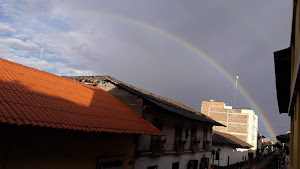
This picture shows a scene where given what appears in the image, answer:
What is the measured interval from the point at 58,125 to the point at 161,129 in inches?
375

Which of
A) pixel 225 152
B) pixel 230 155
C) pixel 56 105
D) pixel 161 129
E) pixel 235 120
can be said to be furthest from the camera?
pixel 235 120

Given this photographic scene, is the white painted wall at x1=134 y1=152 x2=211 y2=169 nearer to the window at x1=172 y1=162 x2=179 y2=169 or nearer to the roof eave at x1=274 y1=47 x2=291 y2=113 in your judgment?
the window at x1=172 y1=162 x2=179 y2=169

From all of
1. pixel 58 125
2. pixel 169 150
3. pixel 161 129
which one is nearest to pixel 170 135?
pixel 169 150

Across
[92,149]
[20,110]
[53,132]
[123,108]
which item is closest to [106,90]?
[123,108]

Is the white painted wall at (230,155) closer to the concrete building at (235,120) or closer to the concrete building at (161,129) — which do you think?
the concrete building at (161,129)

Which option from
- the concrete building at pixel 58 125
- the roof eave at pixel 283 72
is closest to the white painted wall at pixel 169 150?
the concrete building at pixel 58 125

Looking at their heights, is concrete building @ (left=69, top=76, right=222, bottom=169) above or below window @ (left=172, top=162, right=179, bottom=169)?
above

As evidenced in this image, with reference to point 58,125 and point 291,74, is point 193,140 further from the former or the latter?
point 58,125

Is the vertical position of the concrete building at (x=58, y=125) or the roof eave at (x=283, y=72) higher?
the roof eave at (x=283, y=72)

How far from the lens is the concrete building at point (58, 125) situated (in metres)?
7.15

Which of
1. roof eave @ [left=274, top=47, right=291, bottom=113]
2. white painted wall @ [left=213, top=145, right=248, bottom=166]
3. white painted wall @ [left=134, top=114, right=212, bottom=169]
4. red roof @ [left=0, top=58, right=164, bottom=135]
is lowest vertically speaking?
white painted wall @ [left=213, top=145, right=248, bottom=166]

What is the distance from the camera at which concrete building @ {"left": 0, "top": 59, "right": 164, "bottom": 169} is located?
7.15 metres

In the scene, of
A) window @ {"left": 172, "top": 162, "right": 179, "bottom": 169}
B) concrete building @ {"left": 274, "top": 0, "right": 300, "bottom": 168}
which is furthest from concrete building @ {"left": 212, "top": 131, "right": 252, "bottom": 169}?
concrete building @ {"left": 274, "top": 0, "right": 300, "bottom": 168}

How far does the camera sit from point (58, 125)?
292 inches
